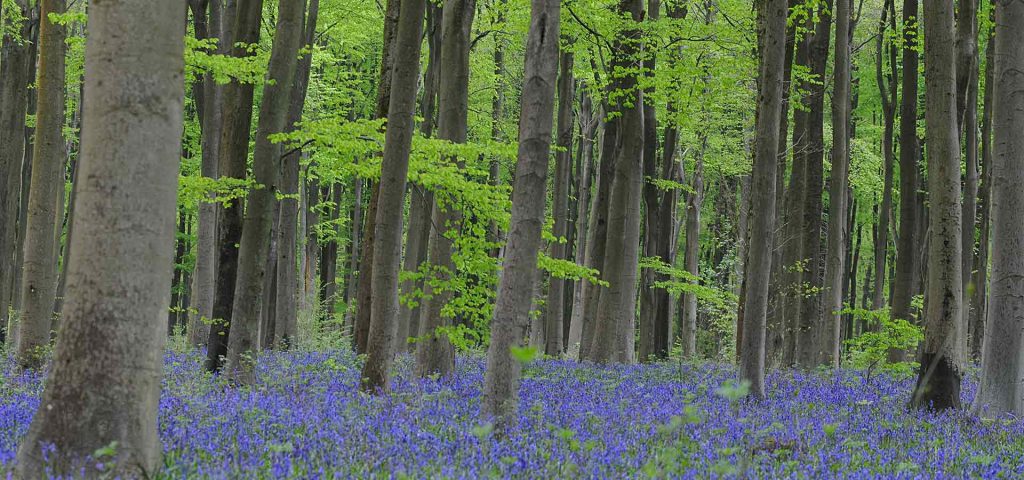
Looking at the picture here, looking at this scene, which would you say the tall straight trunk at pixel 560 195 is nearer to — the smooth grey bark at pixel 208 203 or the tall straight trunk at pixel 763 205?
the smooth grey bark at pixel 208 203

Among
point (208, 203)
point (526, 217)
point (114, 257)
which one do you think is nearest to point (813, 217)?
point (526, 217)

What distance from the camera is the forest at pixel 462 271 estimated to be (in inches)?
185

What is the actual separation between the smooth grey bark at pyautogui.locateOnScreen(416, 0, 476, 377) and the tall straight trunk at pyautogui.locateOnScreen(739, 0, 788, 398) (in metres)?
4.10

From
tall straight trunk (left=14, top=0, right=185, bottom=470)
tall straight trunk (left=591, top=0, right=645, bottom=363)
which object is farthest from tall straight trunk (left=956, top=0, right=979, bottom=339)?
tall straight trunk (left=14, top=0, right=185, bottom=470)

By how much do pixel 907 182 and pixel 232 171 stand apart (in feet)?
43.4

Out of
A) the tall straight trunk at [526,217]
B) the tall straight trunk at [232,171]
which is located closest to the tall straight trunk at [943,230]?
the tall straight trunk at [526,217]

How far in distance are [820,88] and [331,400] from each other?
14247 mm

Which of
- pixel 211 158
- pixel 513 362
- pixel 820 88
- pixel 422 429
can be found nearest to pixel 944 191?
pixel 513 362

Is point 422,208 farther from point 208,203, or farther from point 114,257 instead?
point 114,257

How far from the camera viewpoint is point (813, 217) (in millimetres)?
17469

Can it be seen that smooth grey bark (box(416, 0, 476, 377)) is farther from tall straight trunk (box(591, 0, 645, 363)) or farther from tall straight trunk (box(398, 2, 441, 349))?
tall straight trunk (box(591, 0, 645, 363))

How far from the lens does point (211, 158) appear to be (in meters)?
17.1

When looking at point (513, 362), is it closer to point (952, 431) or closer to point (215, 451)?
point (215, 451)

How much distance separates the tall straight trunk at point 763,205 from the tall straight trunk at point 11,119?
14.3 m
